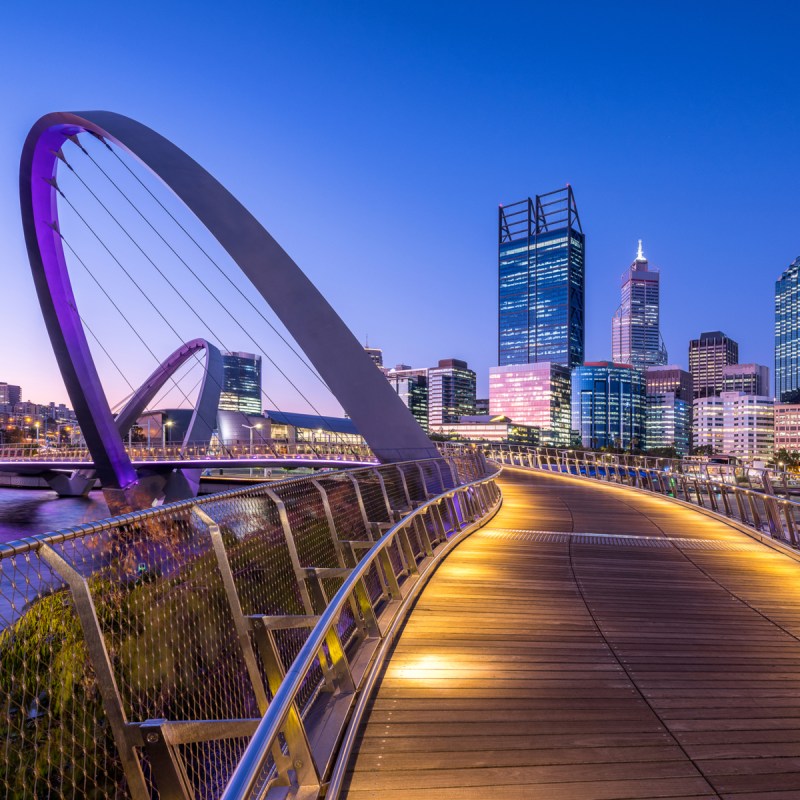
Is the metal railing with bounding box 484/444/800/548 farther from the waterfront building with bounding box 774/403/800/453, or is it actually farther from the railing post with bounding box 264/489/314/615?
the waterfront building with bounding box 774/403/800/453

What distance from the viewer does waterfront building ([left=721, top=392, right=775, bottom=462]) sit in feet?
606

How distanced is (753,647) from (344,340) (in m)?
16.9

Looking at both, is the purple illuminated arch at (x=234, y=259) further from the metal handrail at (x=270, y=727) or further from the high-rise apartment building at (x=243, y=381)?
the high-rise apartment building at (x=243, y=381)

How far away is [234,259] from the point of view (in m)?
22.0

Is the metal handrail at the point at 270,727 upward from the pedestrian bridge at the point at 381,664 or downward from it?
upward

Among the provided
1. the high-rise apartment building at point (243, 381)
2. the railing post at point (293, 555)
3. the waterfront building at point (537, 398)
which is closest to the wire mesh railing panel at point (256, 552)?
the railing post at point (293, 555)

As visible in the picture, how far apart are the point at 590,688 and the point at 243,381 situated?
175 meters

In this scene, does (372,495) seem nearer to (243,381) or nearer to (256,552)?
(256,552)

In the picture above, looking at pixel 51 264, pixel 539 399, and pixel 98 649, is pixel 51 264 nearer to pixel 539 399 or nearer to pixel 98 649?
pixel 98 649

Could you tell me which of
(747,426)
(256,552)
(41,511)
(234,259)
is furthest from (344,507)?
(747,426)

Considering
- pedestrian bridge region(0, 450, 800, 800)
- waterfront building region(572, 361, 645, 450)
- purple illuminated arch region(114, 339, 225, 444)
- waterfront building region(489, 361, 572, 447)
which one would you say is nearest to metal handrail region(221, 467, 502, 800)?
pedestrian bridge region(0, 450, 800, 800)

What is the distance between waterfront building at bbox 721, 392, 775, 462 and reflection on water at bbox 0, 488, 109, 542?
178m

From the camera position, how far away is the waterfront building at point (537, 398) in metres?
183

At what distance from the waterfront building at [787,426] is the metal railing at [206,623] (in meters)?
178
